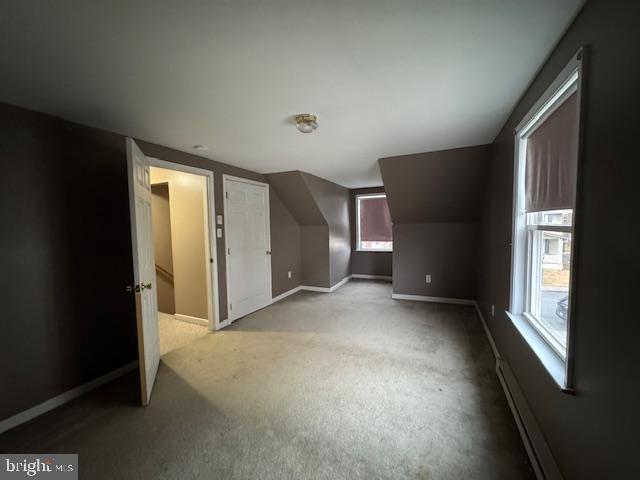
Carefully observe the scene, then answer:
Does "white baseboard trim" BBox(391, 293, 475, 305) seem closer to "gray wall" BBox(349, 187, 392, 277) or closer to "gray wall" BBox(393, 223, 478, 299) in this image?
"gray wall" BBox(393, 223, 478, 299)

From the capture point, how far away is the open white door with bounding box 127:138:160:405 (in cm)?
192

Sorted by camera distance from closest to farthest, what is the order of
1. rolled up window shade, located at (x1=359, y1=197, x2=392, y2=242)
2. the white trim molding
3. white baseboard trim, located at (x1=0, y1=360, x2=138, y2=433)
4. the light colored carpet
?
1. white baseboard trim, located at (x1=0, y1=360, x2=138, y2=433)
2. the white trim molding
3. the light colored carpet
4. rolled up window shade, located at (x1=359, y1=197, x2=392, y2=242)

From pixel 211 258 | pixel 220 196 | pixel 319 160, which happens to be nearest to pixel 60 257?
pixel 211 258

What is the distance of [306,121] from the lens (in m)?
2.07

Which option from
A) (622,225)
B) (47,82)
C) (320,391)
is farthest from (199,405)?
(622,225)

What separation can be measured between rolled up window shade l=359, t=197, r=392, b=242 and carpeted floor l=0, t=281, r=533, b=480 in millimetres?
3260

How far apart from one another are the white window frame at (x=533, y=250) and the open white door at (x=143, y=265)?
2.51m

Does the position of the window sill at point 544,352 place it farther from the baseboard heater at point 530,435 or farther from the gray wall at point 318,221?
the gray wall at point 318,221

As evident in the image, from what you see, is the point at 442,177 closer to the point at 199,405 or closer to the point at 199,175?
the point at 199,175

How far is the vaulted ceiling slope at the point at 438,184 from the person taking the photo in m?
3.19

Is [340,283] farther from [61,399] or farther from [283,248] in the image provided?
[61,399]

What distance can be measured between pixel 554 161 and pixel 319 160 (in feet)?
8.08

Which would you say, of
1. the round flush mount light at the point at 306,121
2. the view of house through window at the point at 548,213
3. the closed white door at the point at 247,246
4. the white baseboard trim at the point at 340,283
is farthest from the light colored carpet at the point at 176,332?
the view of house through window at the point at 548,213

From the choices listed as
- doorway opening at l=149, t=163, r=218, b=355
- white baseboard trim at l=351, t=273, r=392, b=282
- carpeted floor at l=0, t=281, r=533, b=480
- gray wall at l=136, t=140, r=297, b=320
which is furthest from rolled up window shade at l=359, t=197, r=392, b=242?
doorway opening at l=149, t=163, r=218, b=355
